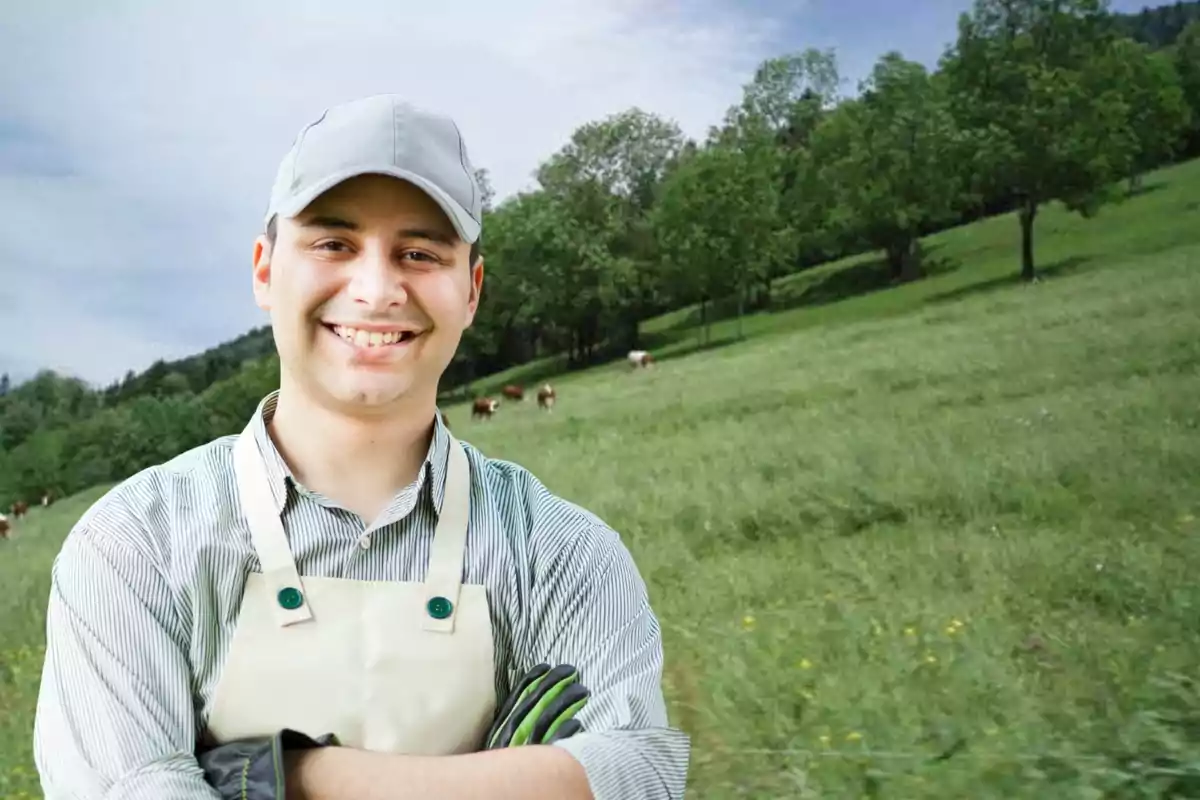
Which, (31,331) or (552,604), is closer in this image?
(552,604)

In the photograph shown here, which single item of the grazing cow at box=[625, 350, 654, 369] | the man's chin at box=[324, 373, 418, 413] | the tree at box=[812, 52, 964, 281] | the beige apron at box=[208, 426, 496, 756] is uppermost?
the tree at box=[812, 52, 964, 281]

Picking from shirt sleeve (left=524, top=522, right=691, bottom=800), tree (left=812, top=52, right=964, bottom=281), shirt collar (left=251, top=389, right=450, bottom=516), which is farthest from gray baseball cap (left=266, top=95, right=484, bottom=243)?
tree (left=812, top=52, right=964, bottom=281)

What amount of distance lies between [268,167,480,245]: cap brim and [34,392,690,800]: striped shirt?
0.76ft

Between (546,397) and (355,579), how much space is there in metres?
1.28

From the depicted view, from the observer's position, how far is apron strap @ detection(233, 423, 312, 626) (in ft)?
3.27

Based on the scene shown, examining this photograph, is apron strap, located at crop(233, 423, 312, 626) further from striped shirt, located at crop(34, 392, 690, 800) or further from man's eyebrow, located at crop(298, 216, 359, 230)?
man's eyebrow, located at crop(298, 216, 359, 230)

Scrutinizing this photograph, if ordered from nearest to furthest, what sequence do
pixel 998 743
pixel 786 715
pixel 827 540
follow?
pixel 998 743 → pixel 786 715 → pixel 827 540

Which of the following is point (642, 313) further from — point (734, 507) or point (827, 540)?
point (827, 540)

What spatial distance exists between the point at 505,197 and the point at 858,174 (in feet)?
2.39

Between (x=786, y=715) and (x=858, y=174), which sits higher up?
(x=858, y=174)

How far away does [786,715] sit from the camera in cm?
173

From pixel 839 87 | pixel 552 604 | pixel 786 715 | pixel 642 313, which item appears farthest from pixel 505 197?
pixel 552 604

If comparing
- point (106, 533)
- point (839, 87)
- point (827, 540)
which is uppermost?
point (839, 87)

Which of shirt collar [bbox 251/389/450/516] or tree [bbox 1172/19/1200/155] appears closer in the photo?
shirt collar [bbox 251/389/450/516]
